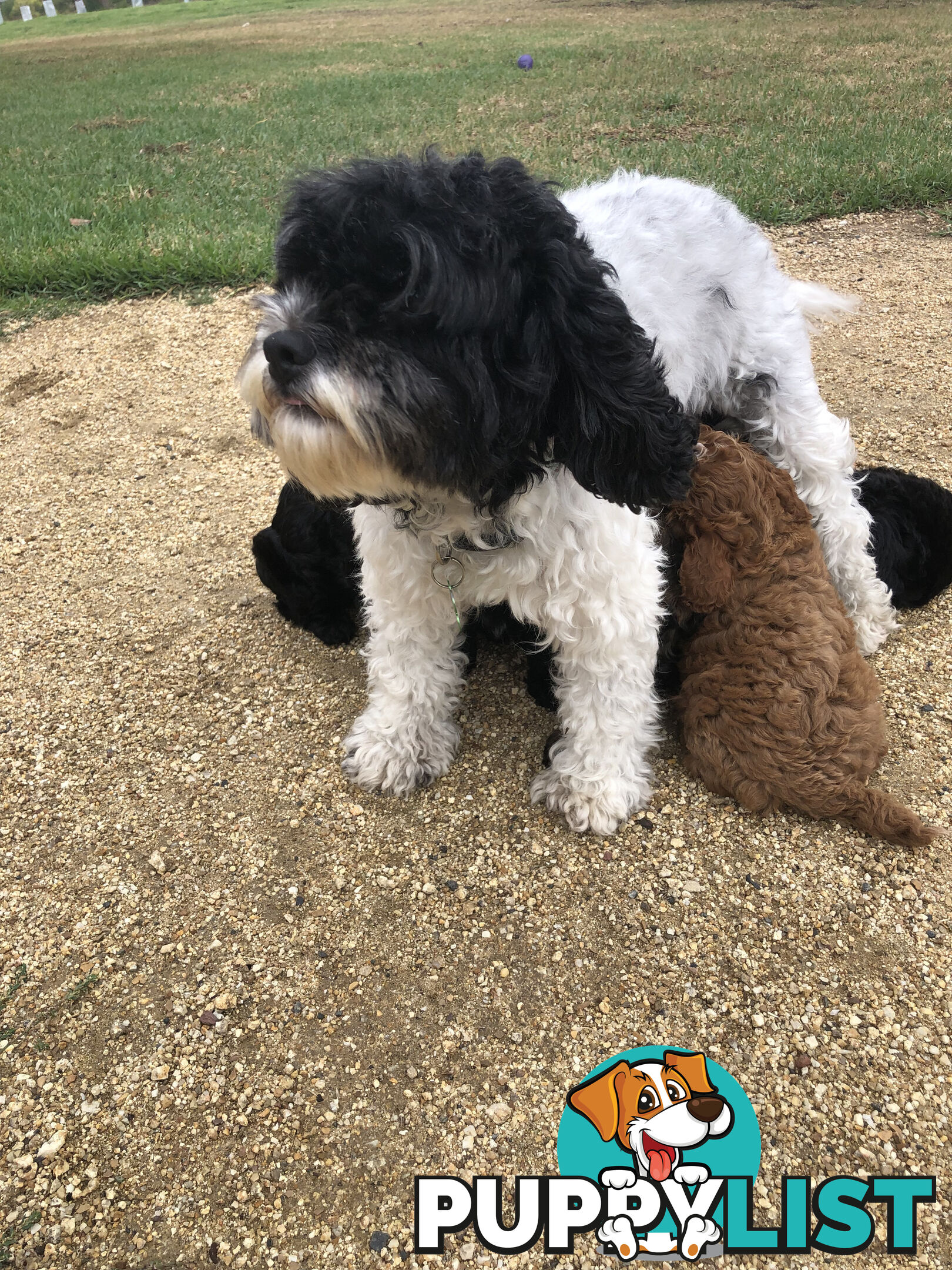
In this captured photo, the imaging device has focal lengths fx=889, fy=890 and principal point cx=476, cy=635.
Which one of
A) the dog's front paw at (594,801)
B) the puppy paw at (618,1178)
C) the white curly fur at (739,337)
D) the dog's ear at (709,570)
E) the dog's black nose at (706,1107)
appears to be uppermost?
the white curly fur at (739,337)

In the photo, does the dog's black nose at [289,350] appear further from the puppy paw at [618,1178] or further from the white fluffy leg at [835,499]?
the white fluffy leg at [835,499]

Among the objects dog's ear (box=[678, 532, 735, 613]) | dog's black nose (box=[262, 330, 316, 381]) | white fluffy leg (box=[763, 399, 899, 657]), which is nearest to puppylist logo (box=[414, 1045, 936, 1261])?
dog's ear (box=[678, 532, 735, 613])

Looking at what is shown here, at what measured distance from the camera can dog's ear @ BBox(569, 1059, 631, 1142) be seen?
8.04ft

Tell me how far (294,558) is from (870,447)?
3.41 m

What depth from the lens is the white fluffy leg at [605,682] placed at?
2844 millimetres

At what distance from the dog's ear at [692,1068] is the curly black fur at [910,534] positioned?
2.40m

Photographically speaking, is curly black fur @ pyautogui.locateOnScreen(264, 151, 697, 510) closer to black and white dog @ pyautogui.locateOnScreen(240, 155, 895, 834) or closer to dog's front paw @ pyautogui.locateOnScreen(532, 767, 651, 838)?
black and white dog @ pyautogui.locateOnScreen(240, 155, 895, 834)

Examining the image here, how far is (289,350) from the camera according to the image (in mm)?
2072

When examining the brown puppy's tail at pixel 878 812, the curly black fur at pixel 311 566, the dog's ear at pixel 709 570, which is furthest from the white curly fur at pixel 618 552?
the brown puppy's tail at pixel 878 812

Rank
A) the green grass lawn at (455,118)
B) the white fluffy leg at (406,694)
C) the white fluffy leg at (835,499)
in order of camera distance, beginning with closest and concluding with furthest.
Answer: the white fluffy leg at (406,694) → the white fluffy leg at (835,499) → the green grass lawn at (455,118)

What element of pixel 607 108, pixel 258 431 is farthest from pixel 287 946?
pixel 607 108

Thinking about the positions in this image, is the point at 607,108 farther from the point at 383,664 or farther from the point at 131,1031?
the point at 131,1031

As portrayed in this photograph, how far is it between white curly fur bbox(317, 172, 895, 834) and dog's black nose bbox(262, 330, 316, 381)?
2.24 ft

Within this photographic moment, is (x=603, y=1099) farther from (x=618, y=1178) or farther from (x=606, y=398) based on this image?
(x=606, y=398)
